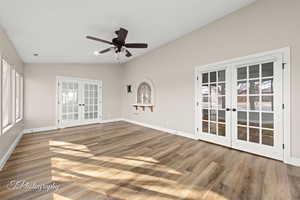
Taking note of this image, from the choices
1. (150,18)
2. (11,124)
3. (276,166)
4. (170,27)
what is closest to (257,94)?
(276,166)

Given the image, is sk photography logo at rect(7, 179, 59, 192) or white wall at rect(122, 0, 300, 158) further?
white wall at rect(122, 0, 300, 158)

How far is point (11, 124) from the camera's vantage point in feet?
10.4

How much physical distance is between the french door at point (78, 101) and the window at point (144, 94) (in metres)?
2.05

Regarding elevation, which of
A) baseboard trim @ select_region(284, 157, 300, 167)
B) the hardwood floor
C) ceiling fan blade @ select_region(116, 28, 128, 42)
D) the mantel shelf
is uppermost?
ceiling fan blade @ select_region(116, 28, 128, 42)

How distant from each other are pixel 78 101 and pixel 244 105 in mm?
6118

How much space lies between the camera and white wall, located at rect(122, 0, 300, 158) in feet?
7.93

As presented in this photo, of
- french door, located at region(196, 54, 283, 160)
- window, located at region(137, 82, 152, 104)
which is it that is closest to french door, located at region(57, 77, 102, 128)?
window, located at region(137, 82, 152, 104)

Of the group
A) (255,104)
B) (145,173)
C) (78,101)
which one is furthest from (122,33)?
(78,101)

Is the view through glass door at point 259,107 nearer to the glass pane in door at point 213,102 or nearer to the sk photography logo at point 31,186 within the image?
the glass pane in door at point 213,102

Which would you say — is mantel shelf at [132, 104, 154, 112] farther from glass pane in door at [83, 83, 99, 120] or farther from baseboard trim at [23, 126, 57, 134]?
baseboard trim at [23, 126, 57, 134]

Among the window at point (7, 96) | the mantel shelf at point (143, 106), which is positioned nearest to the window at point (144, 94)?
the mantel shelf at point (143, 106)

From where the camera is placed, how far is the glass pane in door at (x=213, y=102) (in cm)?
342

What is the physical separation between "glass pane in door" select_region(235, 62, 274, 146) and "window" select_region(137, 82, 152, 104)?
10.3 feet

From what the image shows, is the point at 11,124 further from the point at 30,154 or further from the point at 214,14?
the point at 214,14
